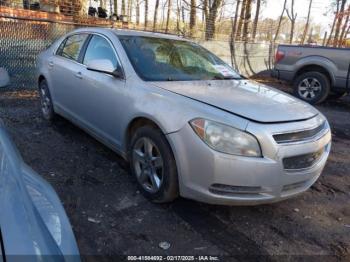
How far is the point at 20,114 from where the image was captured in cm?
602

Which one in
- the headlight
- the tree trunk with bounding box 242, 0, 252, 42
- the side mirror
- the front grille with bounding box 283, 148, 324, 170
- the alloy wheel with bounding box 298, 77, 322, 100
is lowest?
the alloy wheel with bounding box 298, 77, 322, 100

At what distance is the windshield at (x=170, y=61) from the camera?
3529 mm

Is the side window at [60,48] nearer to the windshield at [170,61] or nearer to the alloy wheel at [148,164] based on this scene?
the windshield at [170,61]

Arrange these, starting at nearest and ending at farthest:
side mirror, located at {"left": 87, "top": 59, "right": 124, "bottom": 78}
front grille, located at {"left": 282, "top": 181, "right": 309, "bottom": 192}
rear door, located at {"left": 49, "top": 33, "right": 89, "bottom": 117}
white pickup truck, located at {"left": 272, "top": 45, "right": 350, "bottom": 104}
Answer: front grille, located at {"left": 282, "top": 181, "right": 309, "bottom": 192} < side mirror, located at {"left": 87, "top": 59, "right": 124, "bottom": 78} < rear door, located at {"left": 49, "top": 33, "right": 89, "bottom": 117} < white pickup truck, located at {"left": 272, "top": 45, "right": 350, "bottom": 104}

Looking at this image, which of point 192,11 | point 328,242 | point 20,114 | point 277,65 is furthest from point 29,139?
point 192,11

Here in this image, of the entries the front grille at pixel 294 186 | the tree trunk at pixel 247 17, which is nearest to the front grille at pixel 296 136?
the front grille at pixel 294 186

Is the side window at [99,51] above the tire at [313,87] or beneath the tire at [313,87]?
above

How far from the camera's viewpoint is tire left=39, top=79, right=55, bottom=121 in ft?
17.3

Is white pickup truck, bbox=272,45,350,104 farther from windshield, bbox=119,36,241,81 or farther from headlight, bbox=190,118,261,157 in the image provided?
headlight, bbox=190,118,261,157

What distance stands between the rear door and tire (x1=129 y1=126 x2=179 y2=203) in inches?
53.3

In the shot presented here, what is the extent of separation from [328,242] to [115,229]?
1819mm

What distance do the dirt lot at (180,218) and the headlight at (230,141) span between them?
77 cm

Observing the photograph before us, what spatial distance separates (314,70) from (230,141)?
692 cm

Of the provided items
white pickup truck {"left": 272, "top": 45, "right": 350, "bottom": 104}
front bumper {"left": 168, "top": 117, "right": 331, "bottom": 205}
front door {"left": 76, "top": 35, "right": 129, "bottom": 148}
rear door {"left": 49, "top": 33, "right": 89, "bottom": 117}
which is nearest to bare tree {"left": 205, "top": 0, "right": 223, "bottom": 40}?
white pickup truck {"left": 272, "top": 45, "right": 350, "bottom": 104}
